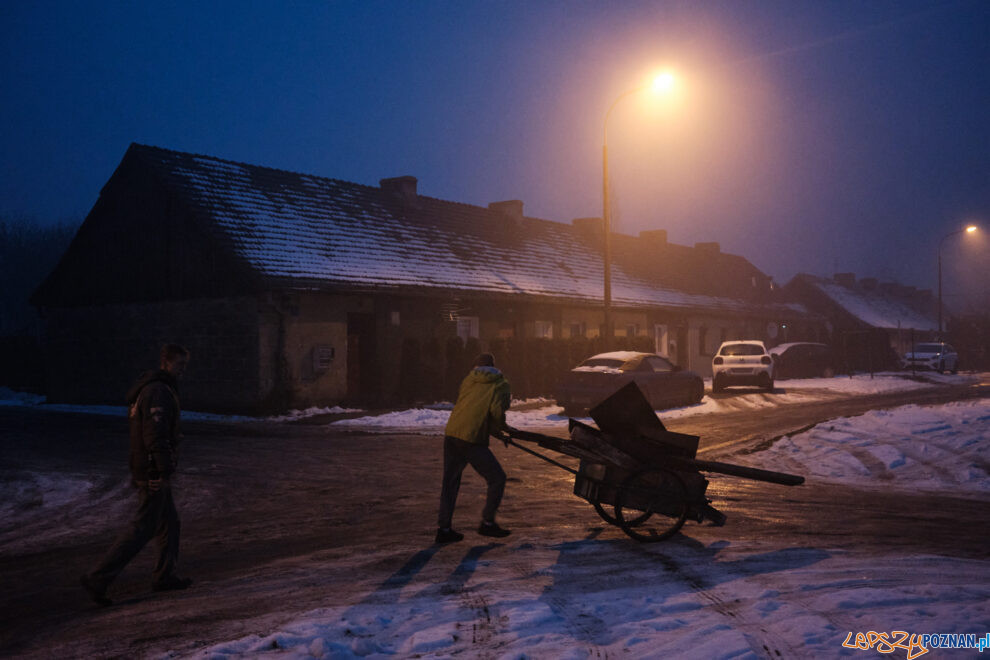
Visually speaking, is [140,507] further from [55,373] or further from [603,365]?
[55,373]

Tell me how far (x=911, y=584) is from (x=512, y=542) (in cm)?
322

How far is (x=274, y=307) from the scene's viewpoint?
22500 mm

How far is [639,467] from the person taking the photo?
25.6 ft

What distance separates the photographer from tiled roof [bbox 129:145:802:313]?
79.8 feet

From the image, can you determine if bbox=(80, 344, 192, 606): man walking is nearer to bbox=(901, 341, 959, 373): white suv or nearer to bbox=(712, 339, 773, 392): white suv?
bbox=(712, 339, 773, 392): white suv

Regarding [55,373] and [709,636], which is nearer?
[709,636]

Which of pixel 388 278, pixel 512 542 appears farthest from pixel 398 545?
pixel 388 278

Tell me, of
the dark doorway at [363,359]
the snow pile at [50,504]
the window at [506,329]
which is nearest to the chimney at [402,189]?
the window at [506,329]

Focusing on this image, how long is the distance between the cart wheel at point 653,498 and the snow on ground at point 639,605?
0.20 m

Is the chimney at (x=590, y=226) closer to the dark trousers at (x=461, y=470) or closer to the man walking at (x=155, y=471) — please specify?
the dark trousers at (x=461, y=470)

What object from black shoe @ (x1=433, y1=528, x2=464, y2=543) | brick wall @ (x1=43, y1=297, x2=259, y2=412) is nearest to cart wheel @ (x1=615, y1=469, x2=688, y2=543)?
black shoe @ (x1=433, y1=528, x2=464, y2=543)

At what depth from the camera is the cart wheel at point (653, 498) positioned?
7.71 meters

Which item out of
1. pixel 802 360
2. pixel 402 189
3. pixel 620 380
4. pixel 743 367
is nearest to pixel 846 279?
pixel 802 360

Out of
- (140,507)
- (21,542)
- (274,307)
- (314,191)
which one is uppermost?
(314,191)
